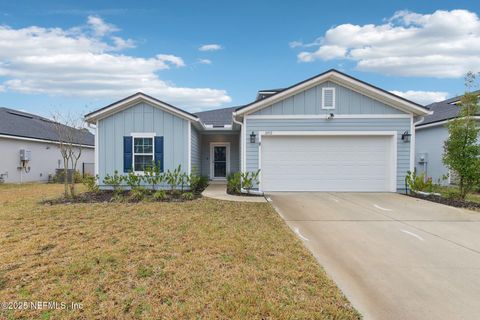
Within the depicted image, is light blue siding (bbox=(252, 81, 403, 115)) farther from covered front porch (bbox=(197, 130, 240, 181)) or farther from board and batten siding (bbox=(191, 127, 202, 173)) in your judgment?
covered front porch (bbox=(197, 130, 240, 181))

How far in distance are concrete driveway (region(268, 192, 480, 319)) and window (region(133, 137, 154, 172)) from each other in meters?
5.52

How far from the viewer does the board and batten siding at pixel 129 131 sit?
1079cm

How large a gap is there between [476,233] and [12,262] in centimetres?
750

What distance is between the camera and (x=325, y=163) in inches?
413

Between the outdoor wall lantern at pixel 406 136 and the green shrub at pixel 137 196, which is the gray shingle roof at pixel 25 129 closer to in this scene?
the green shrub at pixel 137 196

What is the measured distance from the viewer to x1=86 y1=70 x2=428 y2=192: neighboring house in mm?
10180

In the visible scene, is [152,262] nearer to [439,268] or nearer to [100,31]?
[439,268]

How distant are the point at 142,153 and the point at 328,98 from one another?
7173mm

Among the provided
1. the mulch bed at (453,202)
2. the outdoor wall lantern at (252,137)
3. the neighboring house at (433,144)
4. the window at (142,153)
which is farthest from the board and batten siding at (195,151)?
the neighboring house at (433,144)

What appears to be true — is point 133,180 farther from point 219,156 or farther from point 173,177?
point 219,156

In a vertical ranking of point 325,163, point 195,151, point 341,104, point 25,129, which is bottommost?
point 325,163

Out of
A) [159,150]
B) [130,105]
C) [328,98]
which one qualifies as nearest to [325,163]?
[328,98]

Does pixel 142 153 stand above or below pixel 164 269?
above

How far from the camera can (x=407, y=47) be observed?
16.7m
